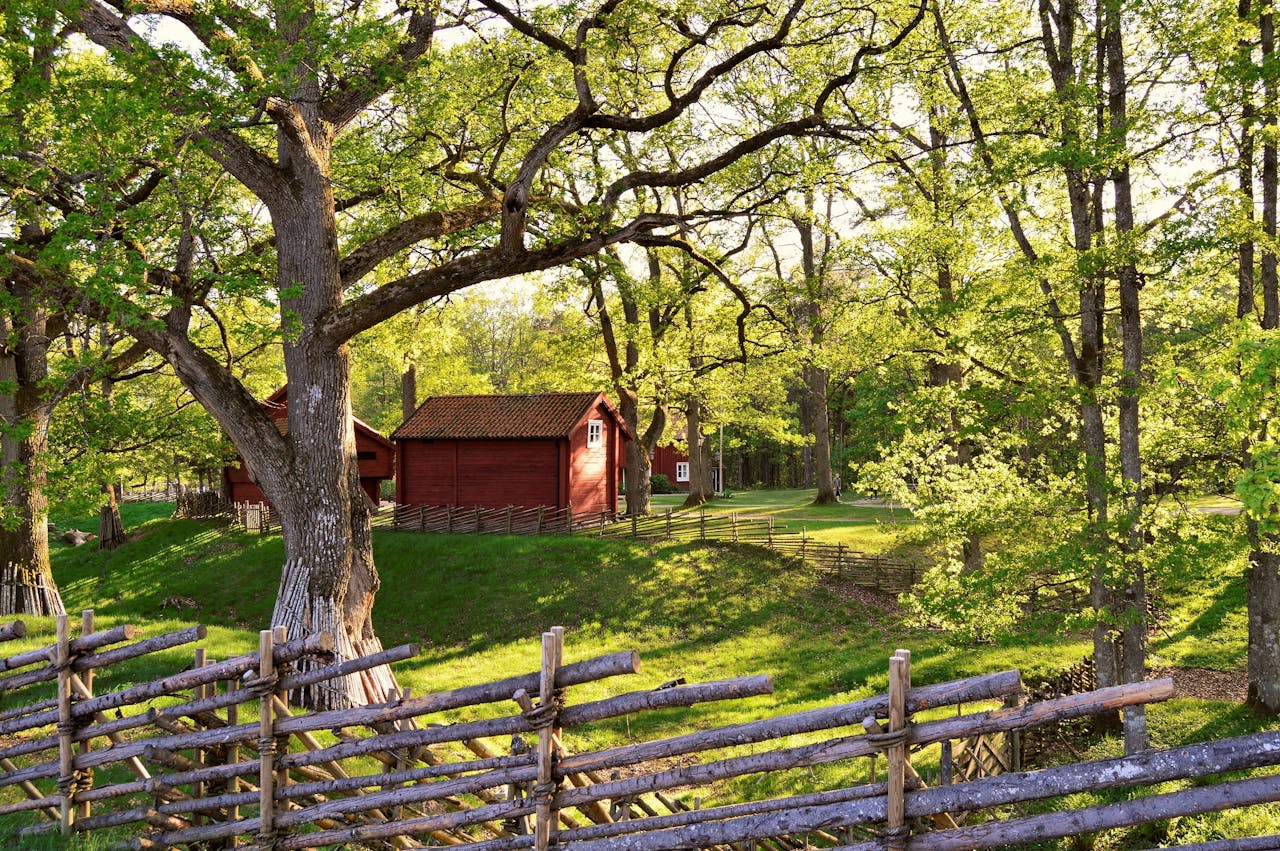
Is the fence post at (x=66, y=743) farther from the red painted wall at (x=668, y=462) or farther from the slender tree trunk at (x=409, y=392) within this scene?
the red painted wall at (x=668, y=462)

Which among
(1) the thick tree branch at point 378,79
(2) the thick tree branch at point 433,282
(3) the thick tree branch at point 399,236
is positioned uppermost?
(1) the thick tree branch at point 378,79

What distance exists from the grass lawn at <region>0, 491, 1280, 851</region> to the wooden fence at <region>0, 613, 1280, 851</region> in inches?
235

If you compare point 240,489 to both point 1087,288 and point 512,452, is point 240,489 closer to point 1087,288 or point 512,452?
point 512,452

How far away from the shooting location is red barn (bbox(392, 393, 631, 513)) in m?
31.7

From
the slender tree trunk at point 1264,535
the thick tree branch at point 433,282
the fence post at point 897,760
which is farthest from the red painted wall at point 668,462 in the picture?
the fence post at point 897,760

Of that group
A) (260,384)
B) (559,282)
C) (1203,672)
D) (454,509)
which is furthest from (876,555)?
(260,384)

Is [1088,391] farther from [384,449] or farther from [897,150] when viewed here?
[384,449]

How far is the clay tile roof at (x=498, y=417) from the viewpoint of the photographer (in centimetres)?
3180

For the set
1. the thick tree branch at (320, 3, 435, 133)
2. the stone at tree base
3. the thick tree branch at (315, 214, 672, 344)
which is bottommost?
the stone at tree base

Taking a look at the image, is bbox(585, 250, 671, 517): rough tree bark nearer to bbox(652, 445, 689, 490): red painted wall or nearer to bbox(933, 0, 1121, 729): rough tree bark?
bbox(933, 0, 1121, 729): rough tree bark

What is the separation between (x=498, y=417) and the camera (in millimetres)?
33188

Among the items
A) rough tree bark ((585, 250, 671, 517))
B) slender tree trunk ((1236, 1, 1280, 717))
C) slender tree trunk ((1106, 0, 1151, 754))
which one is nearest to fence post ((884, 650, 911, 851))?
slender tree trunk ((1106, 0, 1151, 754))

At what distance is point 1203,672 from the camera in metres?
17.7

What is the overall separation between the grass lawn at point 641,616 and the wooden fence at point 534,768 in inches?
235
